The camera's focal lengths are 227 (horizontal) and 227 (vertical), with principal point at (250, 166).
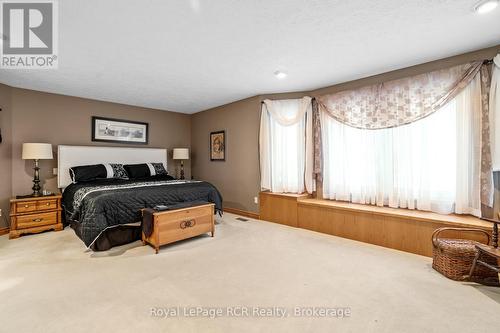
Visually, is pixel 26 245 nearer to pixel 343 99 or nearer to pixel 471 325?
pixel 471 325

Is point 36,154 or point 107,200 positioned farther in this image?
point 36,154

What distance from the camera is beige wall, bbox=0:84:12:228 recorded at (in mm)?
3568

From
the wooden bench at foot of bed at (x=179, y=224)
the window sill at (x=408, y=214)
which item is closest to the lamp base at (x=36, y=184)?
the wooden bench at foot of bed at (x=179, y=224)

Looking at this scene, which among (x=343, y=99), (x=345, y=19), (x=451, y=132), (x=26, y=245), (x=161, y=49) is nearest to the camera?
(x=345, y=19)

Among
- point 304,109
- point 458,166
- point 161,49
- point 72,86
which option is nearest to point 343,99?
point 304,109

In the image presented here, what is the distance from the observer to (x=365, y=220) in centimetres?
316

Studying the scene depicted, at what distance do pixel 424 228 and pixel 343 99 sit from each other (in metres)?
2.14

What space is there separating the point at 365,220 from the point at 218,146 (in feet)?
11.1

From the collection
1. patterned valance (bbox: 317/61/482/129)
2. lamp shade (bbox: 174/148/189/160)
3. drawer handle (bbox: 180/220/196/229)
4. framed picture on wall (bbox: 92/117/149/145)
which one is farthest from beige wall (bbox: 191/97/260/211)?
drawer handle (bbox: 180/220/196/229)

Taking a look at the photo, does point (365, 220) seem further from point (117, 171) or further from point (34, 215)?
point (34, 215)

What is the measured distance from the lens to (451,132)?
110 inches

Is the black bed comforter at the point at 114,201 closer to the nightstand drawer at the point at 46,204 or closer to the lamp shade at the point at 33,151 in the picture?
the nightstand drawer at the point at 46,204

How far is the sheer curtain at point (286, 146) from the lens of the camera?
160 inches

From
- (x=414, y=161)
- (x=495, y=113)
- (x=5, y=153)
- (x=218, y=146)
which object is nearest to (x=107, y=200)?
(x=5, y=153)
